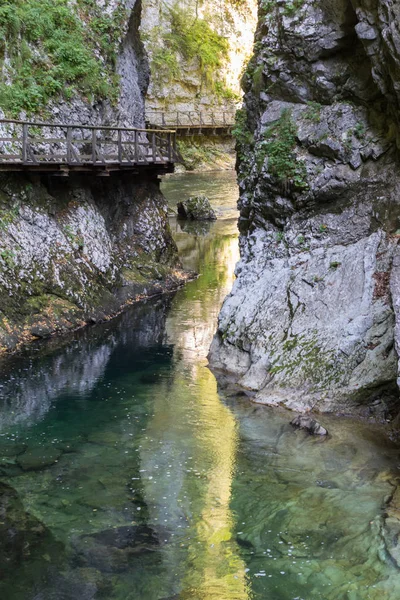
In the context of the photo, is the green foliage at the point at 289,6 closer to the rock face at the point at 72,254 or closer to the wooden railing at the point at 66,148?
the wooden railing at the point at 66,148

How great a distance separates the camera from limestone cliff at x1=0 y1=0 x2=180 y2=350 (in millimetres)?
20719

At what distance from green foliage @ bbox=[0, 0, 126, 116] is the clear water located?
1002 cm

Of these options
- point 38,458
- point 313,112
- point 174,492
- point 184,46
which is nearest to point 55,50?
point 313,112

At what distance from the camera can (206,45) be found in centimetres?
5909

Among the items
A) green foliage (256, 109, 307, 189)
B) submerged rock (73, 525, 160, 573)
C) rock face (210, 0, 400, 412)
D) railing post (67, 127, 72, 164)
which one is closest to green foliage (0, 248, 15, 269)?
railing post (67, 127, 72, 164)

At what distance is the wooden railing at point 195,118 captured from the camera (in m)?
54.9

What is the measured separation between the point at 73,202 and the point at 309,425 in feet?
42.6

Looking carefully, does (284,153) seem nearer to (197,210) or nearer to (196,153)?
(197,210)

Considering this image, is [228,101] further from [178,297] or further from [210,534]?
[210,534]

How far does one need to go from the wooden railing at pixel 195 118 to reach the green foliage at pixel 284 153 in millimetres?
35714

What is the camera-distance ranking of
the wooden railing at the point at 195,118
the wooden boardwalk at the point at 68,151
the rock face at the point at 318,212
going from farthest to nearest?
the wooden railing at the point at 195,118 → the wooden boardwalk at the point at 68,151 → the rock face at the point at 318,212

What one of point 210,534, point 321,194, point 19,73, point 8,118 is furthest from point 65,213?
point 210,534

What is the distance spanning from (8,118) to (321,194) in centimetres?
1050

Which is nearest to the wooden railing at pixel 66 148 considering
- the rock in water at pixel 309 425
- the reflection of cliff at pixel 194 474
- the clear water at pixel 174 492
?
the reflection of cliff at pixel 194 474
